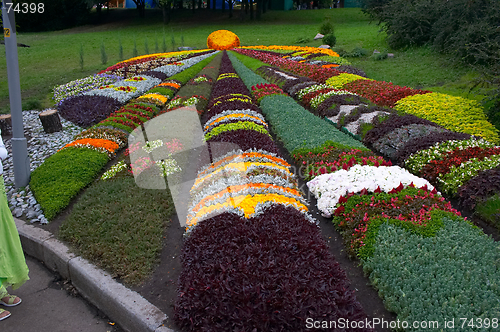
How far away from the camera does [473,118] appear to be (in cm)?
841

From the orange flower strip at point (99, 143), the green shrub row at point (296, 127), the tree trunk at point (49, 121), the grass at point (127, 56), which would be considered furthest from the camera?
the tree trunk at point (49, 121)

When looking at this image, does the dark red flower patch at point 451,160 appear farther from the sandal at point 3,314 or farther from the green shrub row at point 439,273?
the sandal at point 3,314

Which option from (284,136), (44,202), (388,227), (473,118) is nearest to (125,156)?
(44,202)

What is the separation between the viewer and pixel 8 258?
3963 mm

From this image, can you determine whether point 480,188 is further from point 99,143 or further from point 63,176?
point 99,143

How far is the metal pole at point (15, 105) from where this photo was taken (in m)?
6.11

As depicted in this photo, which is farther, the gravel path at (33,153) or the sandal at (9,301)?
the gravel path at (33,153)

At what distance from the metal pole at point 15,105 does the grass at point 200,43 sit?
5.89 meters

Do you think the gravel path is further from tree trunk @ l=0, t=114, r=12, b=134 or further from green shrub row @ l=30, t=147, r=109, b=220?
tree trunk @ l=0, t=114, r=12, b=134

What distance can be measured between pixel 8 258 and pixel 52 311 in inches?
30.3

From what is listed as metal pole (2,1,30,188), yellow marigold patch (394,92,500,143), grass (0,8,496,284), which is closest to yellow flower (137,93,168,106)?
grass (0,8,496,284)

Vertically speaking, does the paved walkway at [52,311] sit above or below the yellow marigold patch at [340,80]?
below

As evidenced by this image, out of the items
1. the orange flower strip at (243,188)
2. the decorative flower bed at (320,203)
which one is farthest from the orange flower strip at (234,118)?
the orange flower strip at (243,188)

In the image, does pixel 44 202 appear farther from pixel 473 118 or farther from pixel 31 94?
pixel 31 94
